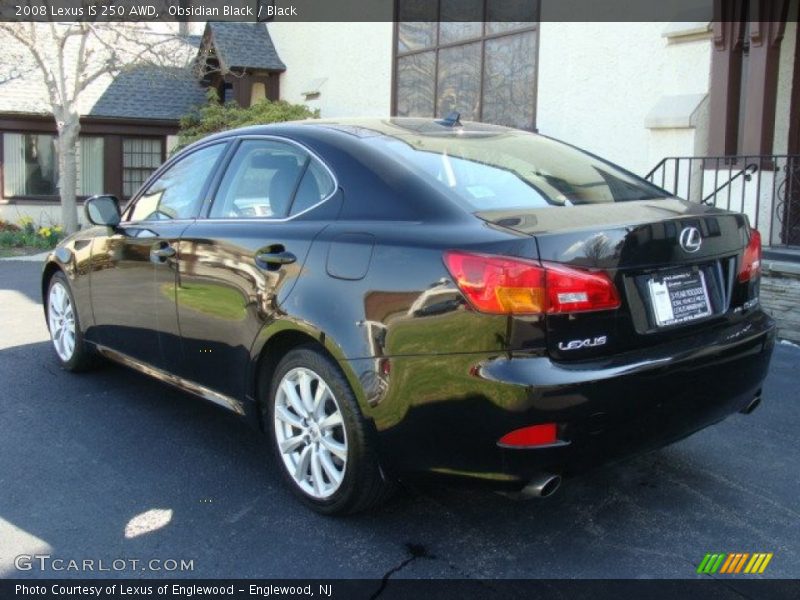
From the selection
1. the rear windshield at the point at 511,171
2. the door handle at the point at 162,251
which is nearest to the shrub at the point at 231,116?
Result: the door handle at the point at 162,251

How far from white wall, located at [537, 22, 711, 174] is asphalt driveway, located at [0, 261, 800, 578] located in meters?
5.93

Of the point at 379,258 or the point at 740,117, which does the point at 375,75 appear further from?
the point at 379,258

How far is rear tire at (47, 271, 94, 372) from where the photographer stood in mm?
5480

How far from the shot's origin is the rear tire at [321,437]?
3.23 m

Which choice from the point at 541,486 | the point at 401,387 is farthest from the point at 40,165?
the point at 541,486

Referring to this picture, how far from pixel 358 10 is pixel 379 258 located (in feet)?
47.6

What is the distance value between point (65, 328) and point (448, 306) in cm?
376

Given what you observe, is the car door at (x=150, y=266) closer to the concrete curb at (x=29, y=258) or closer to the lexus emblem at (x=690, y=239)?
the lexus emblem at (x=690, y=239)

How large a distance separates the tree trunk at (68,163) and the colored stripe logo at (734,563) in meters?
16.1

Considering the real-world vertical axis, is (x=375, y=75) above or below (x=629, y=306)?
above

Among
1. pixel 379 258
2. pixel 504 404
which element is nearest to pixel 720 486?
pixel 504 404

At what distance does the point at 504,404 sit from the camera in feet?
9.12

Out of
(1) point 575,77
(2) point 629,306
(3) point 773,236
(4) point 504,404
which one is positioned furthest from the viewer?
(1) point 575,77
